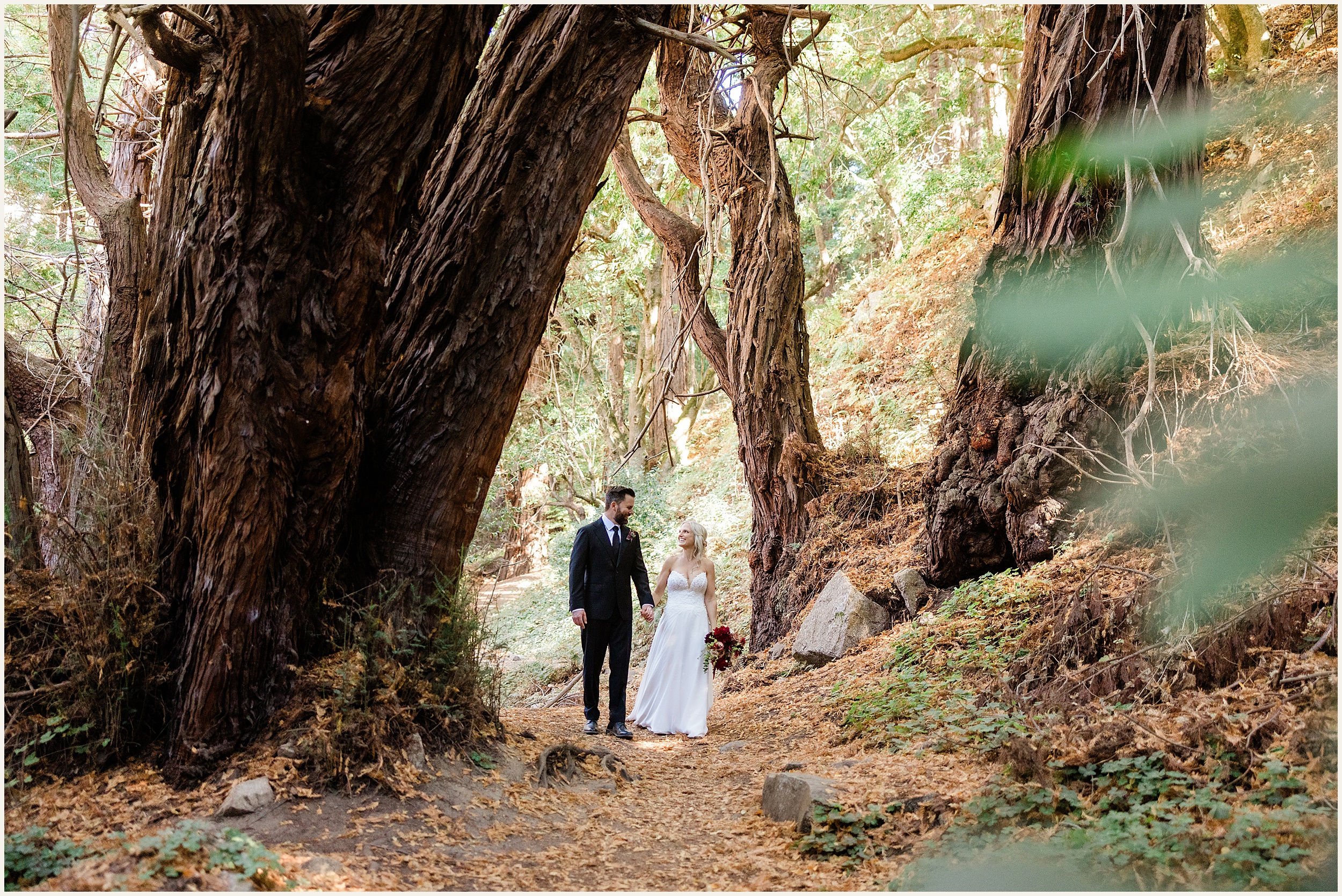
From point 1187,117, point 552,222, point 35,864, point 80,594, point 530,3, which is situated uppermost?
point 530,3

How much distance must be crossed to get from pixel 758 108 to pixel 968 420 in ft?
16.9

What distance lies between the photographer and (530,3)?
5.50 metres

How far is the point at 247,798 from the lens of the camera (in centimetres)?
394

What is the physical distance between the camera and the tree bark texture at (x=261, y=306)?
13.9ft

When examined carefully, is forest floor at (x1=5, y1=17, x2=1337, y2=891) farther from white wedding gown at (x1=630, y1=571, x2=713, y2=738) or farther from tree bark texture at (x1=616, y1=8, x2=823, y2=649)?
tree bark texture at (x1=616, y1=8, x2=823, y2=649)

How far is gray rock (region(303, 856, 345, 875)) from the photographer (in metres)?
3.51

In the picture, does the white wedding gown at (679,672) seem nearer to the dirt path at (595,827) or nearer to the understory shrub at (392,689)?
the dirt path at (595,827)

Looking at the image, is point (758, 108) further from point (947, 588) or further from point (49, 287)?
point (49, 287)

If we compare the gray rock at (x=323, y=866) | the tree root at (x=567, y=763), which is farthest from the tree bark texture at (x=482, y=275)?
the gray rock at (x=323, y=866)

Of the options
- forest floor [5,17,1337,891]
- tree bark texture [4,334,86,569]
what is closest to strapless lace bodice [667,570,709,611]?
forest floor [5,17,1337,891]

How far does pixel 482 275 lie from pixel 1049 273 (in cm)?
450

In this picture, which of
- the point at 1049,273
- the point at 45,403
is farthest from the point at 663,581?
the point at 45,403

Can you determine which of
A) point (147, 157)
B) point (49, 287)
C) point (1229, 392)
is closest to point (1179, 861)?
point (1229, 392)

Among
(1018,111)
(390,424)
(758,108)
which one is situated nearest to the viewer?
(390,424)
